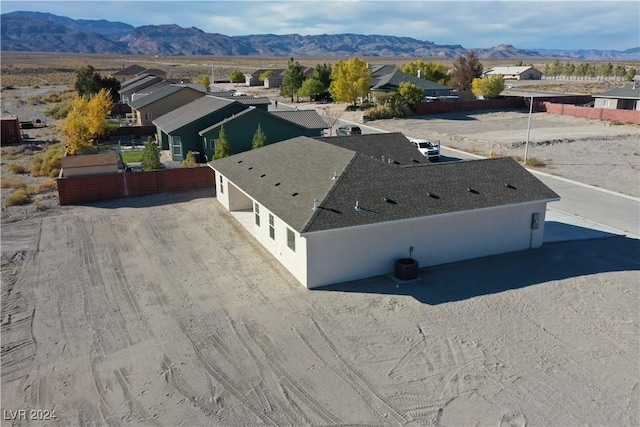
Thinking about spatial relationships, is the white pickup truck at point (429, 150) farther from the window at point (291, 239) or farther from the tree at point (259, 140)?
the window at point (291, 239)

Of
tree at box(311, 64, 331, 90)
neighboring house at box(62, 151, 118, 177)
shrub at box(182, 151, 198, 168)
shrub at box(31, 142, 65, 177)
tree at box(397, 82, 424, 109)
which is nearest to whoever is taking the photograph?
neighboring house at box(62, 151, 118, 177)

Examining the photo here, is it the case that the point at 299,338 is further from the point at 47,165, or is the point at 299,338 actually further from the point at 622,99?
the point at 622,99

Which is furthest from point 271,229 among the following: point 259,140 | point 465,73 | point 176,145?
point 465,73

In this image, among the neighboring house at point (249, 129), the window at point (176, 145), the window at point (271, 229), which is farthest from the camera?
the window at point (176, 145)

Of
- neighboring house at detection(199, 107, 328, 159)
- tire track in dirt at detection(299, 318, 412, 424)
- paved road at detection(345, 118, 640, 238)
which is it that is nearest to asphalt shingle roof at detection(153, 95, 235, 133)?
neighboring house at detection(199, 107, 328, 159)

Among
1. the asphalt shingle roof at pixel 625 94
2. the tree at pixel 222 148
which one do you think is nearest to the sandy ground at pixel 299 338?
the tree at pixel 222 148

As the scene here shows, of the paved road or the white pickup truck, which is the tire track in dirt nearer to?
the paved road
